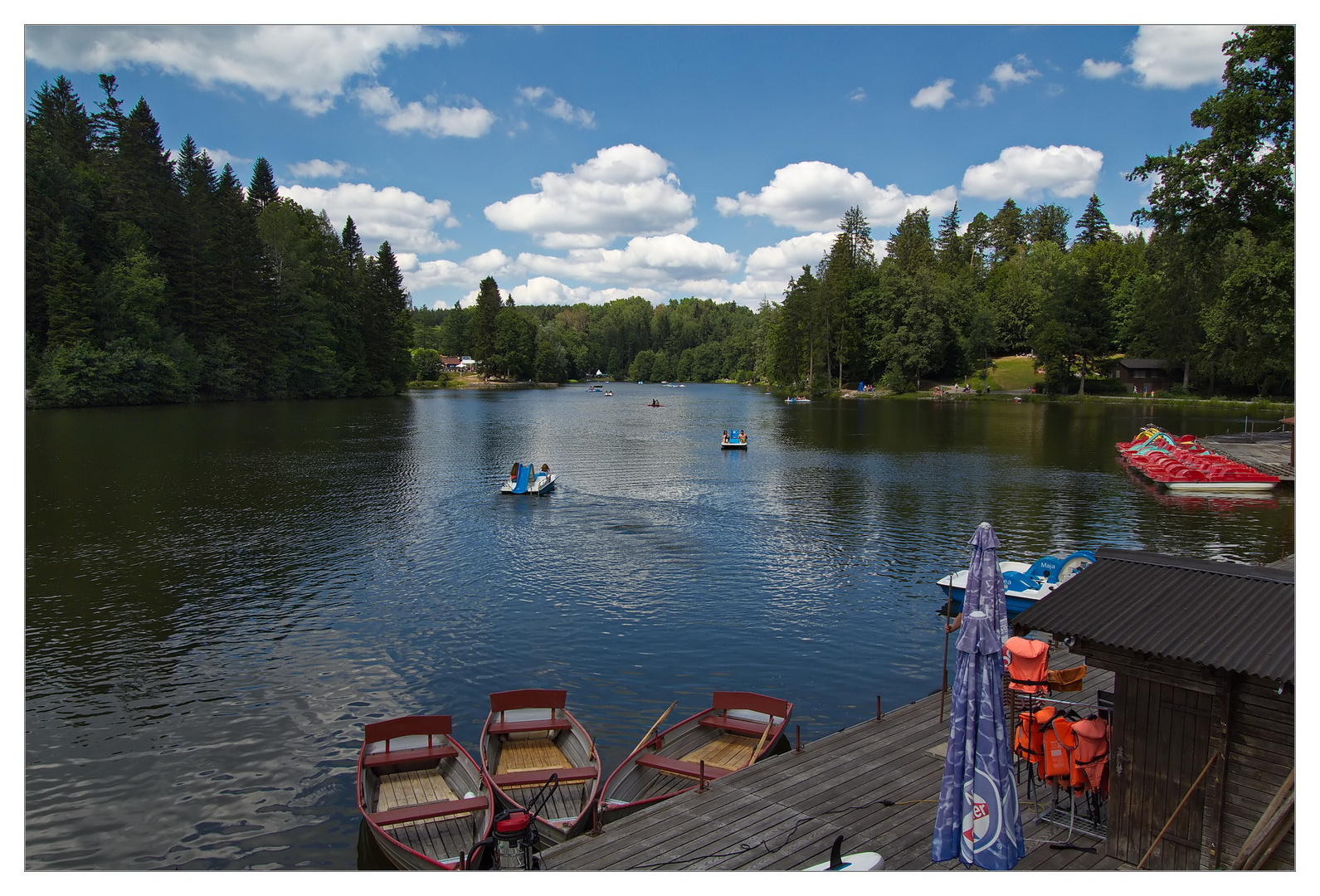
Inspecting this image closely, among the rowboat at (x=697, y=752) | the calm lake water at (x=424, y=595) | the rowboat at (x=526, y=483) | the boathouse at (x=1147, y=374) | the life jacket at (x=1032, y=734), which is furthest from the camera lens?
the boathouse at (x=1147, y=374)

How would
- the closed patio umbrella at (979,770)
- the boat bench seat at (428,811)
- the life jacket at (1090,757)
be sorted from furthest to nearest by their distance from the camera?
the boat bench seat at (428,811) → the life jacket at (1090,757) → the closed patio umbrella at (979,770)

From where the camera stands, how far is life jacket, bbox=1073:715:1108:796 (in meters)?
10.1

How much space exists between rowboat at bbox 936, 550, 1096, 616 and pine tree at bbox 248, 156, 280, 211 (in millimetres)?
128846

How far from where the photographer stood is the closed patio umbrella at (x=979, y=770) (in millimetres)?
9078

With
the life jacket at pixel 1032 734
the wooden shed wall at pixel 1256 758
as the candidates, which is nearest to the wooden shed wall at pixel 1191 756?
the wooden shed wall at pixel 1256 758

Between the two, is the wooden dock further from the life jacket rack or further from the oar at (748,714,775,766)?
the oar at (748,714,775,766)

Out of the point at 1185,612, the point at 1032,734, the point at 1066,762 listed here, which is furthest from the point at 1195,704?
the point at 1032,734

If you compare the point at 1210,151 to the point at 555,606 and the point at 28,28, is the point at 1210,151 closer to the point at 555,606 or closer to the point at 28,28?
the point at 555,606

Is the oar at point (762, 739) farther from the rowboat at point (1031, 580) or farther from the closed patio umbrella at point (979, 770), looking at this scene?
the rowboat at point (1031, 580)

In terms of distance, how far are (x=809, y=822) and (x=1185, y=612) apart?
214 inches

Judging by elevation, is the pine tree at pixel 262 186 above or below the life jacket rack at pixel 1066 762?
above

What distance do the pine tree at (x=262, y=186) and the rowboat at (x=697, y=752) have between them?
432 ft

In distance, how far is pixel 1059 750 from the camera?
1027cm

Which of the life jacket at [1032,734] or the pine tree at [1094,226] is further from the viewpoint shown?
the pine tree at [1094,226]
